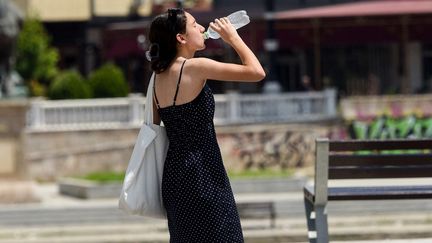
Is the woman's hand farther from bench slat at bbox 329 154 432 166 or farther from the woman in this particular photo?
bench slat at bbox 329 154 432 166

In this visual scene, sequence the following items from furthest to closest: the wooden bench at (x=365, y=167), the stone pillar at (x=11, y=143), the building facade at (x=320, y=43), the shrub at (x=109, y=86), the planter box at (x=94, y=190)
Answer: the building facade at (x=320, y=43), the shrub at (x=109, y=86), the planter box at (x=94, y=190), the stone pillar at (x=11, y=143), the wooden bench at (x=365, y=167)

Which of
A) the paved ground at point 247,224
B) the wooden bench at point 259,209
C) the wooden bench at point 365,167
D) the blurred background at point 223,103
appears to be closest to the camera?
the wooden bench at point 365,167

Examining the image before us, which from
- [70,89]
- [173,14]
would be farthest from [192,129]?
[70,89]

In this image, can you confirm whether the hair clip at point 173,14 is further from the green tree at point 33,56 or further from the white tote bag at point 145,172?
the green tree at point 33,56

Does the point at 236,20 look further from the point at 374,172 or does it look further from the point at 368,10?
the point at 368,10

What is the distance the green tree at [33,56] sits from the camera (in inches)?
1783

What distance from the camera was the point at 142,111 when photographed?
30953mm

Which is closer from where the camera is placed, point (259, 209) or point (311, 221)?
point (311, 221)

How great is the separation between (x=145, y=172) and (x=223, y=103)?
25661 millimetres

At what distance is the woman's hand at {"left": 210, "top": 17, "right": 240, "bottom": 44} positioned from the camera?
630cm

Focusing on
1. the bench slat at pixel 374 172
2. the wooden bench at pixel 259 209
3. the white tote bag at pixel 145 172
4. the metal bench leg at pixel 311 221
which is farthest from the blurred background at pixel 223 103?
the white tote bag at pixel 145 172

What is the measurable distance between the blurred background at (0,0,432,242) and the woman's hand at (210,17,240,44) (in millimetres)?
4928

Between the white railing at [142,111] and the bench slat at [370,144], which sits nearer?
the bench slat at [370,144]

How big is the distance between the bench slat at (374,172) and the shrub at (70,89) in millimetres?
24582
